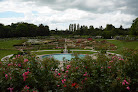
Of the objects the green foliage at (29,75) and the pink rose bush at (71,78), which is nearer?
the pink rose bush at (71,78)

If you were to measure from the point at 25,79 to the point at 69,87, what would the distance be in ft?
5.23

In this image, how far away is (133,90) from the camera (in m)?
4.75

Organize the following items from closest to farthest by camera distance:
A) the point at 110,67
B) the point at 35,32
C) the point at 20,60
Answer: the point at 110,67
the point at 20,60
the point at 35,32

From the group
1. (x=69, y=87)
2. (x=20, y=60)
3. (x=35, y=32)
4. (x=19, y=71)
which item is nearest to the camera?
(x=69, y=87)

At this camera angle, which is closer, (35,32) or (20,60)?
(20,60)

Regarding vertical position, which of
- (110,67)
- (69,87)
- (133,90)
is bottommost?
(133,90)

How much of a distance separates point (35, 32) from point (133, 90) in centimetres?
6065

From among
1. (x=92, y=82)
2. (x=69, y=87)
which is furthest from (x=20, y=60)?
(x=92, y=82)

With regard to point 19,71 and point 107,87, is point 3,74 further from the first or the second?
point 107,87

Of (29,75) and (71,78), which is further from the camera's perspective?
(71,78)

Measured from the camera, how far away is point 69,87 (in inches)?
167

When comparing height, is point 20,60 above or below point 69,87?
above

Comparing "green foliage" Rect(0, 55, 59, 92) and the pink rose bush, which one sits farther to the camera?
"green foliage" Rect(0, 55, 59, 92)

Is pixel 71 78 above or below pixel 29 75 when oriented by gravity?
below
